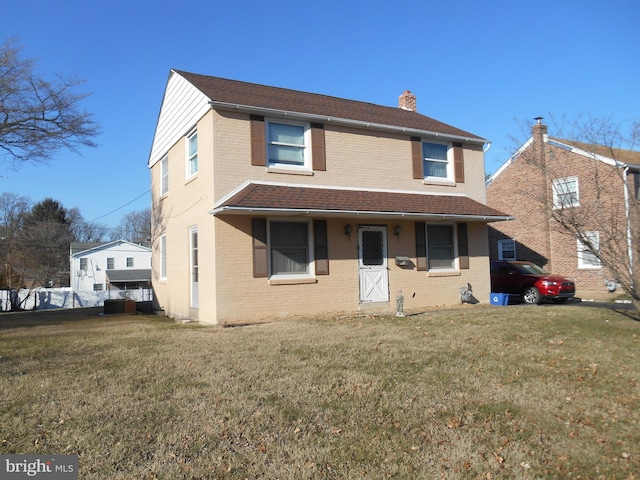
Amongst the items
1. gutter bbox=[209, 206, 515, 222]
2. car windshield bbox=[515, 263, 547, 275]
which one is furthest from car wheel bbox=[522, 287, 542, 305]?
gutter bbox=[209, 206, 515, 222]

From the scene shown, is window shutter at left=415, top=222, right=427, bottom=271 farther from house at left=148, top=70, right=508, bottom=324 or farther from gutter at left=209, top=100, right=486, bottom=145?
gutter at left=209, top=100, right=486, bottom=145

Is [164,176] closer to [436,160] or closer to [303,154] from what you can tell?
[303,154]

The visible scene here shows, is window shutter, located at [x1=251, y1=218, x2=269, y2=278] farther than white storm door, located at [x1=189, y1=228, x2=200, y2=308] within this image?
No

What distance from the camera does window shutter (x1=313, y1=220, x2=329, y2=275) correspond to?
1297 cm

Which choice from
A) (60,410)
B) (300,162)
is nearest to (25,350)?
(60,410)

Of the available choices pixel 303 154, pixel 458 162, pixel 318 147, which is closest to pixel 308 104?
pixel 318 147

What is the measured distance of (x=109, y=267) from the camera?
51312 mm

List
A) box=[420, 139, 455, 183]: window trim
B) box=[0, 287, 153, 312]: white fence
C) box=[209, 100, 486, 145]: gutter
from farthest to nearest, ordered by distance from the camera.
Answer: box=[0, 287, 153, 312]: white fence < box=[420, 139, 455, 183]: window trim < box=[209, 100, 486, 145]: gutter

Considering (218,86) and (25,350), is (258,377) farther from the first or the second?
(218,86)

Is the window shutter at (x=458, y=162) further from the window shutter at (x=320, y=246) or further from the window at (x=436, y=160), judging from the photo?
the window shutter at (x=320, y=246)

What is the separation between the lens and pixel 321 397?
5535 millimetres

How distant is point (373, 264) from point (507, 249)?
13874 millimetres

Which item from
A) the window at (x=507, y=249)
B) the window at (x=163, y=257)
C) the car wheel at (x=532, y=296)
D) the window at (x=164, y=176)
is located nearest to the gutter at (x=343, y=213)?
the car wheel at (x=532, y=296)

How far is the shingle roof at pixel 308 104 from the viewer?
42.8 ft
